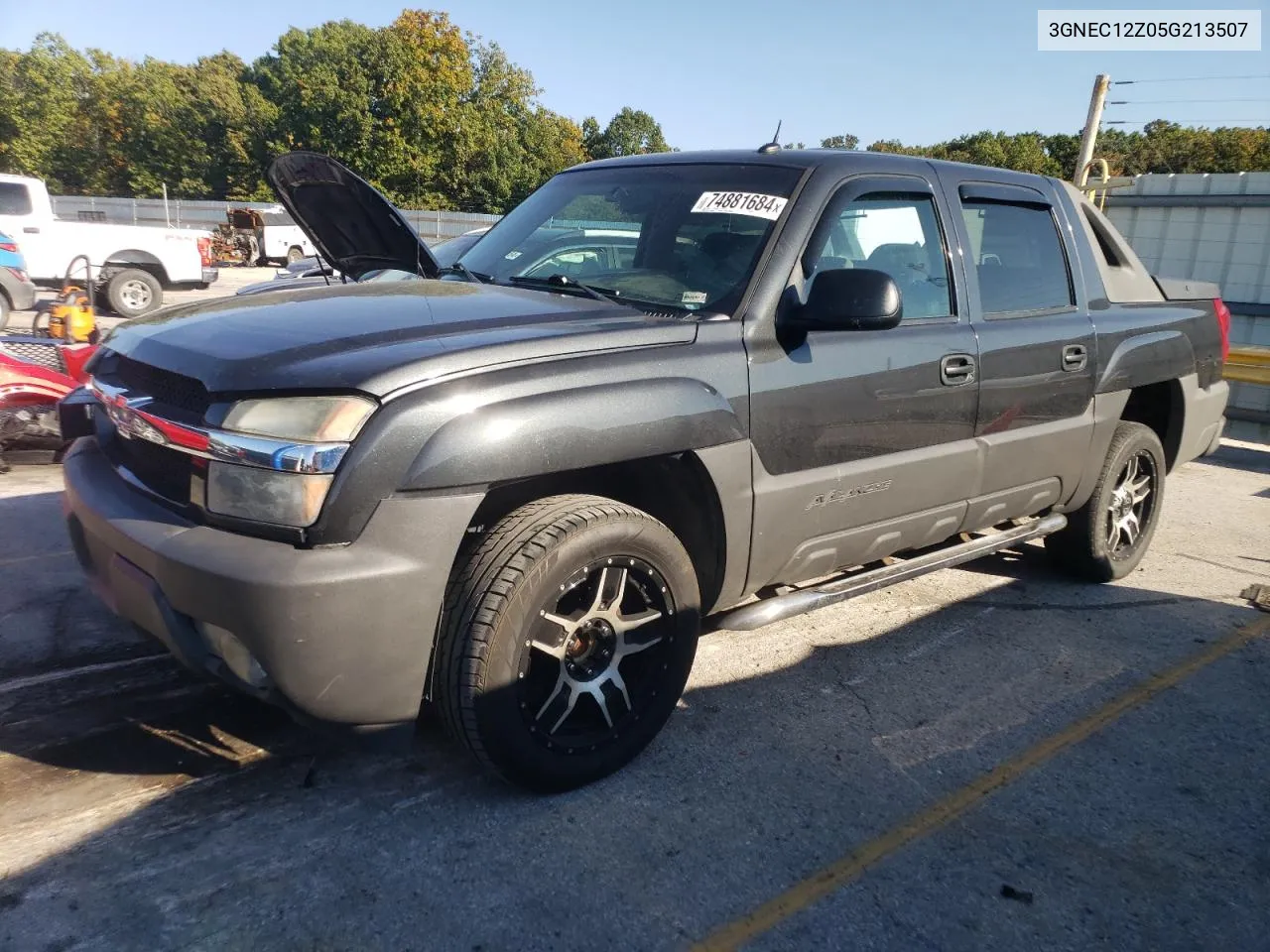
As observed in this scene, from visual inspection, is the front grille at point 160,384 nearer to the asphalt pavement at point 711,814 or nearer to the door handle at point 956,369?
the asphalt pavement at point 711,814

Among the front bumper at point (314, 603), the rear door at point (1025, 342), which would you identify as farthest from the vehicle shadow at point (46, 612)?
the rear door at point (1025, 342)

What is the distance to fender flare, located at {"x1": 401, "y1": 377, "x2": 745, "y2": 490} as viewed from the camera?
2.30m

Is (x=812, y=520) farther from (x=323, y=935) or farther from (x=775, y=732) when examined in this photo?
(x=323, y=935)

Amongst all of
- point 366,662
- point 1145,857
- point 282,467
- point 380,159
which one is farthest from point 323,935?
point 380,159

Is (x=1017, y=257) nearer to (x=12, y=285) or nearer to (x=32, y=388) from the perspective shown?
(x=32, y=388)

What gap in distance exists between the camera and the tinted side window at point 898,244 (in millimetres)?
3312

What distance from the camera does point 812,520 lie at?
125 inches

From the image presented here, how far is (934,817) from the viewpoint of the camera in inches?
109

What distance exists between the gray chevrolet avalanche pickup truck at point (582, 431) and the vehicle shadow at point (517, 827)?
259 mm

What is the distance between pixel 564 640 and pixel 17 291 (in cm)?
1224

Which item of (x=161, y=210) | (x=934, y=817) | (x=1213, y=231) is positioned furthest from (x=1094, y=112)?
(x=161, y=210)

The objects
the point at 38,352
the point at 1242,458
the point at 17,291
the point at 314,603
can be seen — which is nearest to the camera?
the point at 314,603

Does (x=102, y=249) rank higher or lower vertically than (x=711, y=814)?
higher

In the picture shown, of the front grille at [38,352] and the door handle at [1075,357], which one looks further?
the front grille at [38,352]
